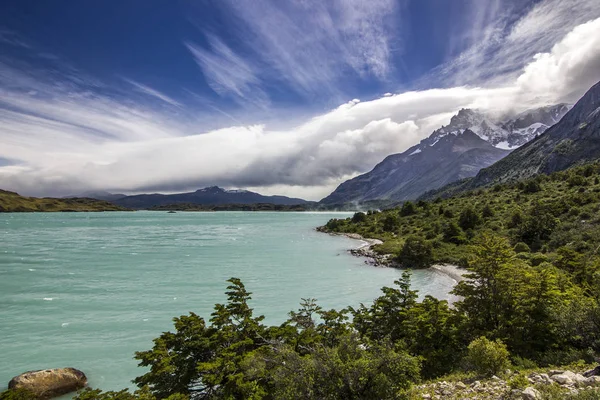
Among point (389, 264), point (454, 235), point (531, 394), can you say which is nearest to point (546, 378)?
point (531, 394)

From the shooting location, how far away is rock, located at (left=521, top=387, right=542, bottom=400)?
26.4 ft

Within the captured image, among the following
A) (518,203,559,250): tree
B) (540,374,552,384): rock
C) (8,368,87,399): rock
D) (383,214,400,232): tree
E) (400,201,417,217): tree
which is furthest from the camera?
(400,201,417,217): tree

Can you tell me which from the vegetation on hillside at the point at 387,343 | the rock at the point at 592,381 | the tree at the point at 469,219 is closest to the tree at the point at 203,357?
the vegetation on hillside at the point at 387,343

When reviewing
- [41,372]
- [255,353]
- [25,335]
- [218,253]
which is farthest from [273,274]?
[255,353]

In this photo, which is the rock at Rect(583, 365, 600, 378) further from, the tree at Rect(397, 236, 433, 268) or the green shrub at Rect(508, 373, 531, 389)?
the tree at Rect(397, 236, 433, 268)

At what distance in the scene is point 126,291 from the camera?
35094 millimetres

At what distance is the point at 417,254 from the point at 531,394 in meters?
45.1

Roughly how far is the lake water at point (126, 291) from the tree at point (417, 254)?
12.3 ft

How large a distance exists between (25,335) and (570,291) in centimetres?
3572

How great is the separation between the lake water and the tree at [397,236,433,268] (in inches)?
148

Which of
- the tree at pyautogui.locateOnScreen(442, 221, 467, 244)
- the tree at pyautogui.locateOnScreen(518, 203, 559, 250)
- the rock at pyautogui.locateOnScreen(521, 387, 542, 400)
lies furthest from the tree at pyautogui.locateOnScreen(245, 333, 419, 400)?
the tree at pyautogui.locateOnScreen(442, 221, 467, 244)

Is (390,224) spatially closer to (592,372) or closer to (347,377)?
(592,372)

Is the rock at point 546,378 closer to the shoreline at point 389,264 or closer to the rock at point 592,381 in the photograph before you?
the rock at point 592,381

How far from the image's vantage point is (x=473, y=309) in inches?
628
